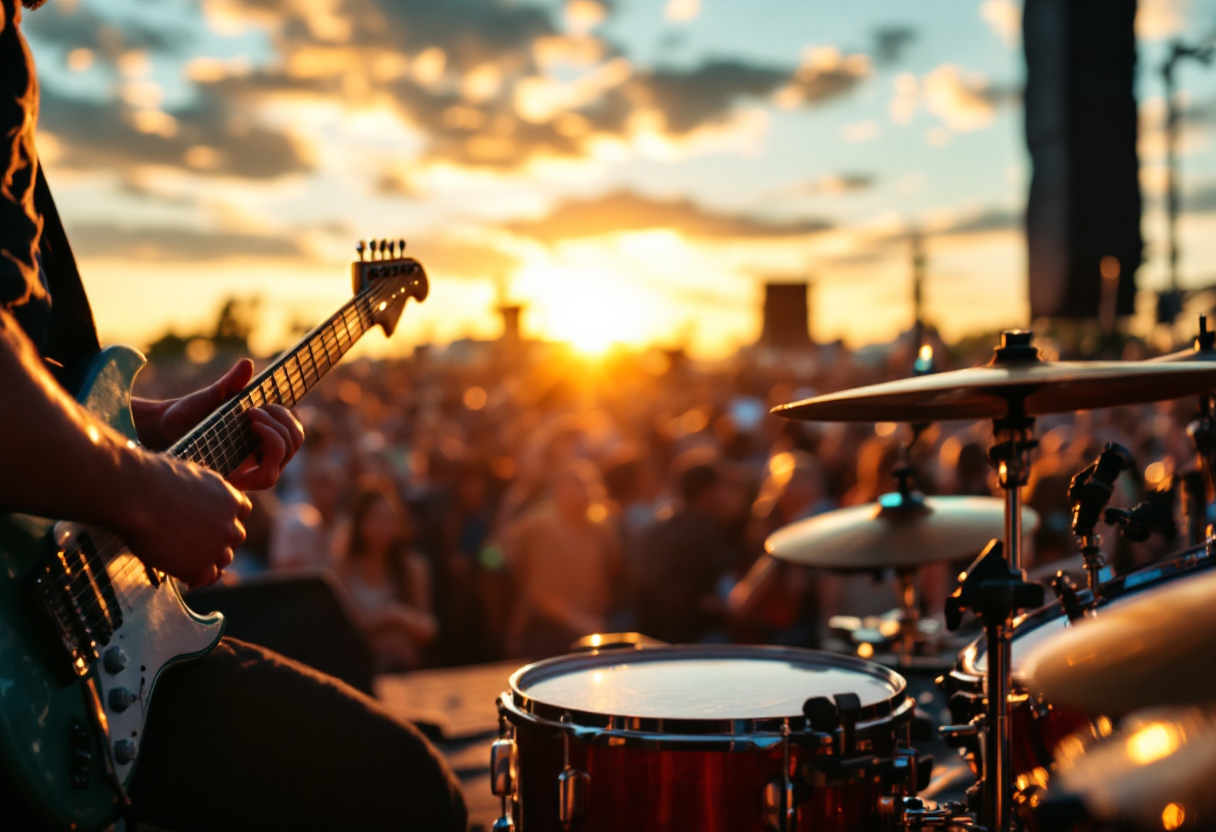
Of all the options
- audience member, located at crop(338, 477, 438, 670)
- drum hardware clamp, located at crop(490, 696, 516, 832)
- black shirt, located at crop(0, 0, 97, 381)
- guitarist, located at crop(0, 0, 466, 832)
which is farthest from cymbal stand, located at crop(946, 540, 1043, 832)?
audience member, located at crop(338, 477, 438, 670)

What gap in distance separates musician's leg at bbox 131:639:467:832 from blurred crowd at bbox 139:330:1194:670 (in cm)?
200

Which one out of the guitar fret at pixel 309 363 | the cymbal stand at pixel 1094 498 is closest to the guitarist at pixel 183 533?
the guitar fret at pixel 309 363

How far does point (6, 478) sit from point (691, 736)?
1152 millimetres

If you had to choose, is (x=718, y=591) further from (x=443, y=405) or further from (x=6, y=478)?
(x=443, y=405)

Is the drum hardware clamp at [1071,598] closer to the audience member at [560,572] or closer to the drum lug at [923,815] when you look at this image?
the drum lug at [923,815]

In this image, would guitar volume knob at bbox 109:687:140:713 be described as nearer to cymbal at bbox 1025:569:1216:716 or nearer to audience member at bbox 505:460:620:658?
cymbal at bbox 1025:569:1216:716

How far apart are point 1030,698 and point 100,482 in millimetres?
1672

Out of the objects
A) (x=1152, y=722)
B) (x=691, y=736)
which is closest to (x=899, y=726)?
(x=691, y=736)

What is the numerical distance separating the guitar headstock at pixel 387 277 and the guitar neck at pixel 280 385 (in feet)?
0.06

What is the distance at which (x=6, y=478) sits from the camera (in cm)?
139

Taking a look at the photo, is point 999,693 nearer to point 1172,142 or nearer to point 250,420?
point 250,420

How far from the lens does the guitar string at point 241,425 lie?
1.66 m

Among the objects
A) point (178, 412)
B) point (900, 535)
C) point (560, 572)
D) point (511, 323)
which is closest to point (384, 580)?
point (560, 572)

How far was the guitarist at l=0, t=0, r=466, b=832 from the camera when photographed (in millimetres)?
1436
